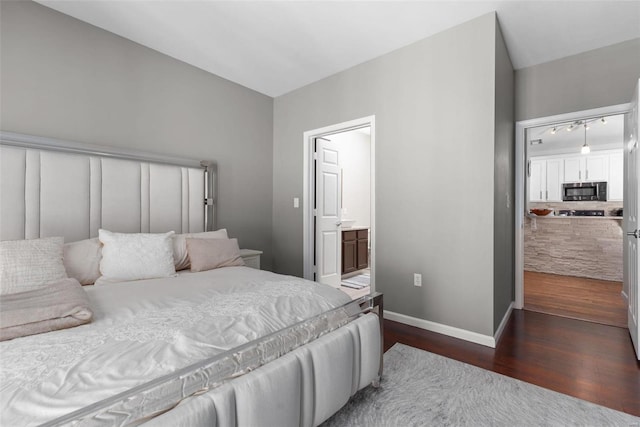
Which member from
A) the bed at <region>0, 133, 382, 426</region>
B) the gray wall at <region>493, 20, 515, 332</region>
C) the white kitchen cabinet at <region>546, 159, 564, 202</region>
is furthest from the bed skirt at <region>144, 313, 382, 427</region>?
the white kitchen cabinet at <region>546, 159, 564, 202</region>

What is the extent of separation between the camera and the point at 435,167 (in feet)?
9.29

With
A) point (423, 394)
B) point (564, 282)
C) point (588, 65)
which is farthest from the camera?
point (564, 282)

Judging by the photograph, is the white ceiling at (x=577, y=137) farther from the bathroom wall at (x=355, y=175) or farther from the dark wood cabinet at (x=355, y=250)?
the dark wood cabinet at (x=355, y=250)

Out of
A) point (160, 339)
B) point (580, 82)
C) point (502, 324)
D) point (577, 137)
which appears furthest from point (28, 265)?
point (577, 137)

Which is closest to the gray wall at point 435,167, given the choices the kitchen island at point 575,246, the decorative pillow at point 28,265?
the decorative pillow at point 28,265

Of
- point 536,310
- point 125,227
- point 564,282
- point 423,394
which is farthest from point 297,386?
point 564,282

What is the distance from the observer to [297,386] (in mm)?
1235

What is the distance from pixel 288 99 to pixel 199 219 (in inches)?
81.0

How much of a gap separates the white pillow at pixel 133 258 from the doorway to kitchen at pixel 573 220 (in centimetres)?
378

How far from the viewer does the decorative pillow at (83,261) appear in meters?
2.02

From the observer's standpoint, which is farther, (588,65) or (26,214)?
(588,65)

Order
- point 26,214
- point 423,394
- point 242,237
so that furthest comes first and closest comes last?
point 242,237 < point 26,214 < point 423,394

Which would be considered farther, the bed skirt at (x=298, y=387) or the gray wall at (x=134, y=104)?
the gray wall at (x=134, y=104)

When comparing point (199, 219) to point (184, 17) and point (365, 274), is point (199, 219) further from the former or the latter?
point (365, 274)
